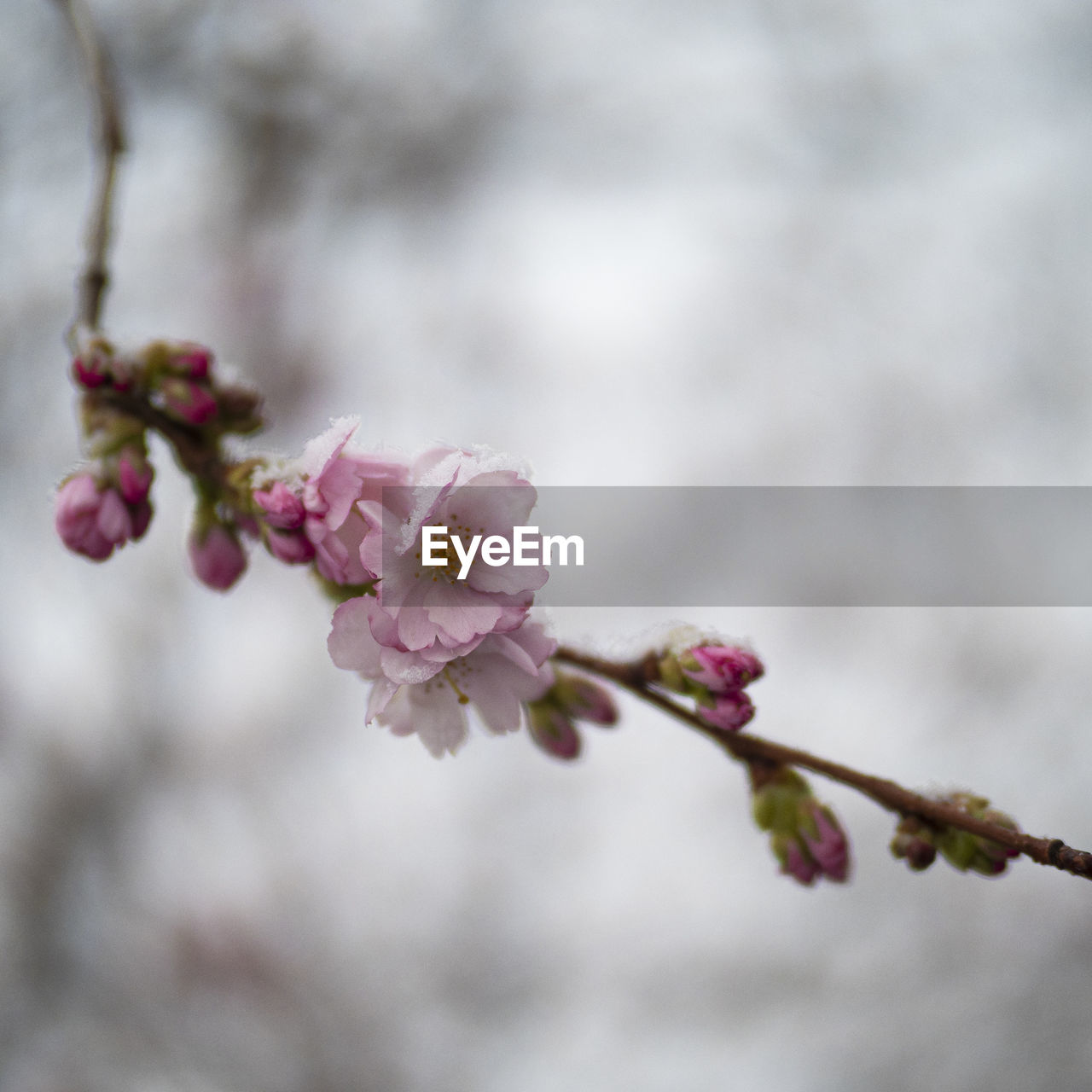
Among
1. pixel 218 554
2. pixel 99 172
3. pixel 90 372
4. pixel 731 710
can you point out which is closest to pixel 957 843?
pixel 731 710

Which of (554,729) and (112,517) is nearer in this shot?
(112,517)

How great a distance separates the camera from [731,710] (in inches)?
35.5

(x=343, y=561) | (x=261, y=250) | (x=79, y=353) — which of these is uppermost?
(x=261, y=250)

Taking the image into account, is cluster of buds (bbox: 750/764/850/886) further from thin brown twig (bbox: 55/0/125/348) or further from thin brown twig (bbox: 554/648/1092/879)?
thin brown twig (bbox: 55/0/125/348)

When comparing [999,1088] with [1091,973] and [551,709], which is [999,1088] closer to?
[1091,973]

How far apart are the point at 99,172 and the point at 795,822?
1.43 meters

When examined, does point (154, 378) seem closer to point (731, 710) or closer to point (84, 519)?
point (84, 519)

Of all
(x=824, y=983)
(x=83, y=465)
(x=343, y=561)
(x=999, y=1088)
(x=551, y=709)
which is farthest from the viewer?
(x=824, y=983)

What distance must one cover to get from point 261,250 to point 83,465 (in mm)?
4040

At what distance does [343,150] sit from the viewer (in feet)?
14.9

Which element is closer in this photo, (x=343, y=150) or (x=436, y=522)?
(x=436, y=522)

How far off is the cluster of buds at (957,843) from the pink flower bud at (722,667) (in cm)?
28

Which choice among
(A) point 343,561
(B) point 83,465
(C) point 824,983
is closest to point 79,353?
(B) point 83,465

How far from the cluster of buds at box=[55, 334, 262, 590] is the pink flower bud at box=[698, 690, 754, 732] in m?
0.59
